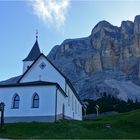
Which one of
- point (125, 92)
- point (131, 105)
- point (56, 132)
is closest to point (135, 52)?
point (125, 92)

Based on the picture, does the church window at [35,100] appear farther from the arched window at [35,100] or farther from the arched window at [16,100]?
the arched window at [16,100]

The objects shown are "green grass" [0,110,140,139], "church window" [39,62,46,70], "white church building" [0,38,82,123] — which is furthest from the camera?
"church window" [39,62,46,70]

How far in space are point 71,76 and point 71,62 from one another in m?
18.6

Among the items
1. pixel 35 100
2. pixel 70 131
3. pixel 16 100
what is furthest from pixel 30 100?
pixel 70 131

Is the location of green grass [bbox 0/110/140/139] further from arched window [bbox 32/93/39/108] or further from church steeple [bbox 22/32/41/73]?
church steeple [bbox 22/32/41/73]

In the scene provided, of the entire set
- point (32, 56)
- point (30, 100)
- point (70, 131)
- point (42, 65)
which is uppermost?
point (32, 56)

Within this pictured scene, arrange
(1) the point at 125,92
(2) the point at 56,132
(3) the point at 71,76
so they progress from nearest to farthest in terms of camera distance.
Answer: (2) the point at 56,132
(1) the point at 125,92
(3) the point at 71,76

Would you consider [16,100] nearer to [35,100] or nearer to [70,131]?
[35,100]

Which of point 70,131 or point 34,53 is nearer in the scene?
point 70,131

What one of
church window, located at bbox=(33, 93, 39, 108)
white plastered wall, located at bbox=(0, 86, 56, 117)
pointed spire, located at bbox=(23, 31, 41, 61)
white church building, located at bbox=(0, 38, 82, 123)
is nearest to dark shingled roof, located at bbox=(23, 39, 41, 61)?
pointed spire, located at bbox=(23, 31, 41, 61)

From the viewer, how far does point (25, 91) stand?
Result: 41.8 meters

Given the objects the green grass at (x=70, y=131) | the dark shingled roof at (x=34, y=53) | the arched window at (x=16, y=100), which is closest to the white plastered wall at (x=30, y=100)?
the arched window at (x=16, y=100)

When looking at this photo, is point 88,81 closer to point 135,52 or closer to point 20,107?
point 135,52

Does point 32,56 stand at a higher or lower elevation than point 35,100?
higher
